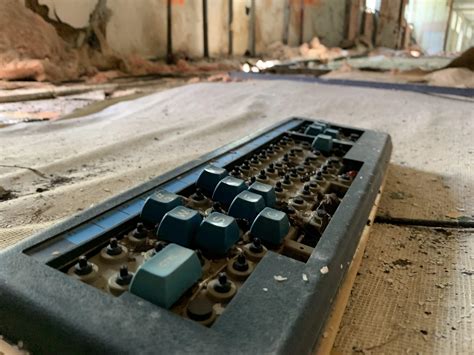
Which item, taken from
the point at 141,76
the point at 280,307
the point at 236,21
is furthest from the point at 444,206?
the point at 236,21

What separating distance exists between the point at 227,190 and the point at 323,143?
0.92ft

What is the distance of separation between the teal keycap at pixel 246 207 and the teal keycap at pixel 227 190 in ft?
0.10

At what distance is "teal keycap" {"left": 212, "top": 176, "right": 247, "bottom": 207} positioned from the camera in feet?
1.44

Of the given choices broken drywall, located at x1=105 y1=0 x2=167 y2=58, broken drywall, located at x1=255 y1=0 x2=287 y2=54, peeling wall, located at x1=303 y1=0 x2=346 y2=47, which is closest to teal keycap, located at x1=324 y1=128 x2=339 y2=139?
broken drywall, located at x1=105 y1=0 x2=167 y2=58

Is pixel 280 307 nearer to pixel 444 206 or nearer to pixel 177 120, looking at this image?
pixel 444 206

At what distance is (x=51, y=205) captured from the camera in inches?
22.3

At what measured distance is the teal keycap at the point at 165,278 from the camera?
0.27m

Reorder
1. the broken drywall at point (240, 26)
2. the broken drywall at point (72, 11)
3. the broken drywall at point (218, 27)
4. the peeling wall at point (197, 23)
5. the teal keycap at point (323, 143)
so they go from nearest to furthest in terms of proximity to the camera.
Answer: the teal keycap at point (323, 143) < the broken drywall at point (72, 11) < the peeling wall at point (197, 23) < the broken drywall at point (218, 27) < the broken drywall at point (240, 26)

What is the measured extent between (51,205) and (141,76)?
7.20 feet

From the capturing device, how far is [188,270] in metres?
0.30

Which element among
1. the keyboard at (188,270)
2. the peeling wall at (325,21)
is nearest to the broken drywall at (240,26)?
the peeling wall at (325,21)

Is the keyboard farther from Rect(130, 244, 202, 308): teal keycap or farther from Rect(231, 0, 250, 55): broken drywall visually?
Rect(231, 0, 250, 55): broken drywall

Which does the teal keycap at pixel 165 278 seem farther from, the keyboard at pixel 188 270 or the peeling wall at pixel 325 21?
the peeling wall at pixel 325 21

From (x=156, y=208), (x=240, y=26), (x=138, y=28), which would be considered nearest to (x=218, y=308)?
(x=156, y=208)
